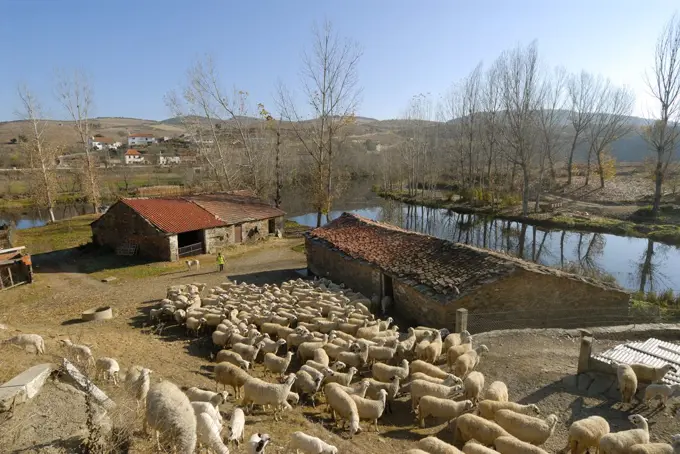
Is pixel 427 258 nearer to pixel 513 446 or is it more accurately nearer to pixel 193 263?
pixel 513 446

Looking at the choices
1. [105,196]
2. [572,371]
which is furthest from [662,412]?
[105,196]

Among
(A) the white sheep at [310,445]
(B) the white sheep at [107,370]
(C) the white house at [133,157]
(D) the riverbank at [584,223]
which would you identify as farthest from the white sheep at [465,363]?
(C) the white house at [133,157]

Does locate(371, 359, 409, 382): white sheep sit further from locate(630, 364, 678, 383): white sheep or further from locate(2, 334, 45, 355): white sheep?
locate(2, 334, 45, 355): white sheep

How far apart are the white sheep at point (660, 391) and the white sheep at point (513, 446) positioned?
340 centimetres

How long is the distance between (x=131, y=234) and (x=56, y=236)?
1114cm

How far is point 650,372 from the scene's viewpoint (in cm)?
846

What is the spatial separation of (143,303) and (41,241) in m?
18.0

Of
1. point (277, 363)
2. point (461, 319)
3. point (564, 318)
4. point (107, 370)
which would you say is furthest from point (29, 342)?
point (564, 318)

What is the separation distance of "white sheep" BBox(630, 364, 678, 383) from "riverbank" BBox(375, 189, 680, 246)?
25.8m

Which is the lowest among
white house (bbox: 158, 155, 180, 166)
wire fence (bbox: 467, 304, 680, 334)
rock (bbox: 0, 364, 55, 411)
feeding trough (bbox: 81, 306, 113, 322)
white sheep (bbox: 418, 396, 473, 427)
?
feeding trough (bbox: 81, 306, 113, 322)

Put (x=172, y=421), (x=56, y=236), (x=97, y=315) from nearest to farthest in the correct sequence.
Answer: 1. (x=172, y=421)
2. (x=97, y=315)
3. (x=56, y=236)

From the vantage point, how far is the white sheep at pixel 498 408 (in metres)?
7.36

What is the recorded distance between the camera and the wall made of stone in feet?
53.4

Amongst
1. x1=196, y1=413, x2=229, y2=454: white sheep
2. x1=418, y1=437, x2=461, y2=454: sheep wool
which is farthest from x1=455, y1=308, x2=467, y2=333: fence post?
x1=196, y1=413, x2=229, y2=454: white sheep
